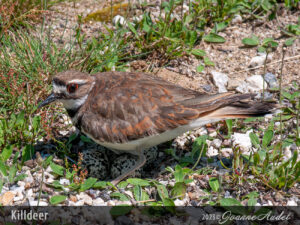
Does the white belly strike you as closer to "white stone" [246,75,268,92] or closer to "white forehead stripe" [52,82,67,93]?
"white forehead stripe" [52,82,67,93]

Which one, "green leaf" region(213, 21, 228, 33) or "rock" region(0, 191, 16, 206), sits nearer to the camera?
"rock" region(0, 191, 16, 206)

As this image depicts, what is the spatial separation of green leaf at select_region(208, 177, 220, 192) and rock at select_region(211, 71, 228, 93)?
1604 mm

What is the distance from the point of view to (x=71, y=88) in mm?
4508

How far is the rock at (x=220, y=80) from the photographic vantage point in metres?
5.59

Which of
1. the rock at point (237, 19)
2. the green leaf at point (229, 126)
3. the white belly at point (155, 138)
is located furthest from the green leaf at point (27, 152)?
the rock at point (237, 19)

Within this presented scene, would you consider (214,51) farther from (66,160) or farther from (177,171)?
(66,160)

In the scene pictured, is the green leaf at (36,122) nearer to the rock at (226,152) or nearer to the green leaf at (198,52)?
the rock at (226,152)

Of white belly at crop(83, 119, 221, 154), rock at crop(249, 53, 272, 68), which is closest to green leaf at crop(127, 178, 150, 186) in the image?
white belly at crop(83, 119, 221, 154)

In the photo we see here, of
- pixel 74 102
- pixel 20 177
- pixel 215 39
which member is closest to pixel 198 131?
pixel 74 102

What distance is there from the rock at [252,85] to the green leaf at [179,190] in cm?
197

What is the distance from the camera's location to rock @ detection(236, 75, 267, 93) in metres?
5.57

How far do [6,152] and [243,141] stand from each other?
2.71m

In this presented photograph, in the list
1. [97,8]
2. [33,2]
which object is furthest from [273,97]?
[33,2]

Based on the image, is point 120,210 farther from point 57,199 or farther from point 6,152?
point 6,152
